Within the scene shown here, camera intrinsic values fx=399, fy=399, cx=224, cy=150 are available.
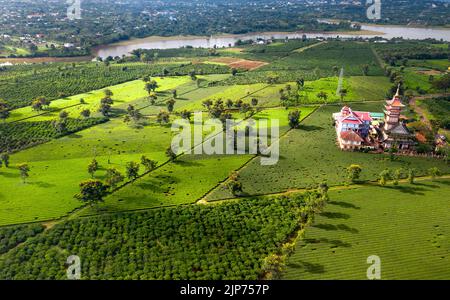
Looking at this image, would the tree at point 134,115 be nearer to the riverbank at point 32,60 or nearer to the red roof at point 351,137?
the red roof at point 351,137

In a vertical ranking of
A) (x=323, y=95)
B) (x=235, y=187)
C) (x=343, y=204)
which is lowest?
(x=343, y=204)

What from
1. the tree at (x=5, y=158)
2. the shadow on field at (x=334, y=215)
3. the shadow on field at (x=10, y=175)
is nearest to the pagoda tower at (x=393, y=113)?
the shadow on field at (x=334, y=215)

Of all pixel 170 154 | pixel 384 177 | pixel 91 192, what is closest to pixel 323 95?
pixel 384 177

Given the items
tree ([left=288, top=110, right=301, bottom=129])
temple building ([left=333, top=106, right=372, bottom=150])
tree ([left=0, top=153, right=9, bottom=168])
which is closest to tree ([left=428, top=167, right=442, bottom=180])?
temple building ([left=333, top=106, right=372, bottom=150])

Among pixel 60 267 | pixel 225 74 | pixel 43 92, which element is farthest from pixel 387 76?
pixel 60 267

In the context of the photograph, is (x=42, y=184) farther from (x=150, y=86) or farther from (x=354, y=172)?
(x=150, y=86)

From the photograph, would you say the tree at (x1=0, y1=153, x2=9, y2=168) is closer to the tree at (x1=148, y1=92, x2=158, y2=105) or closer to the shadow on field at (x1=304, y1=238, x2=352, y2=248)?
the tree at (x1=148, y1=92, x2=158, y2=105)
